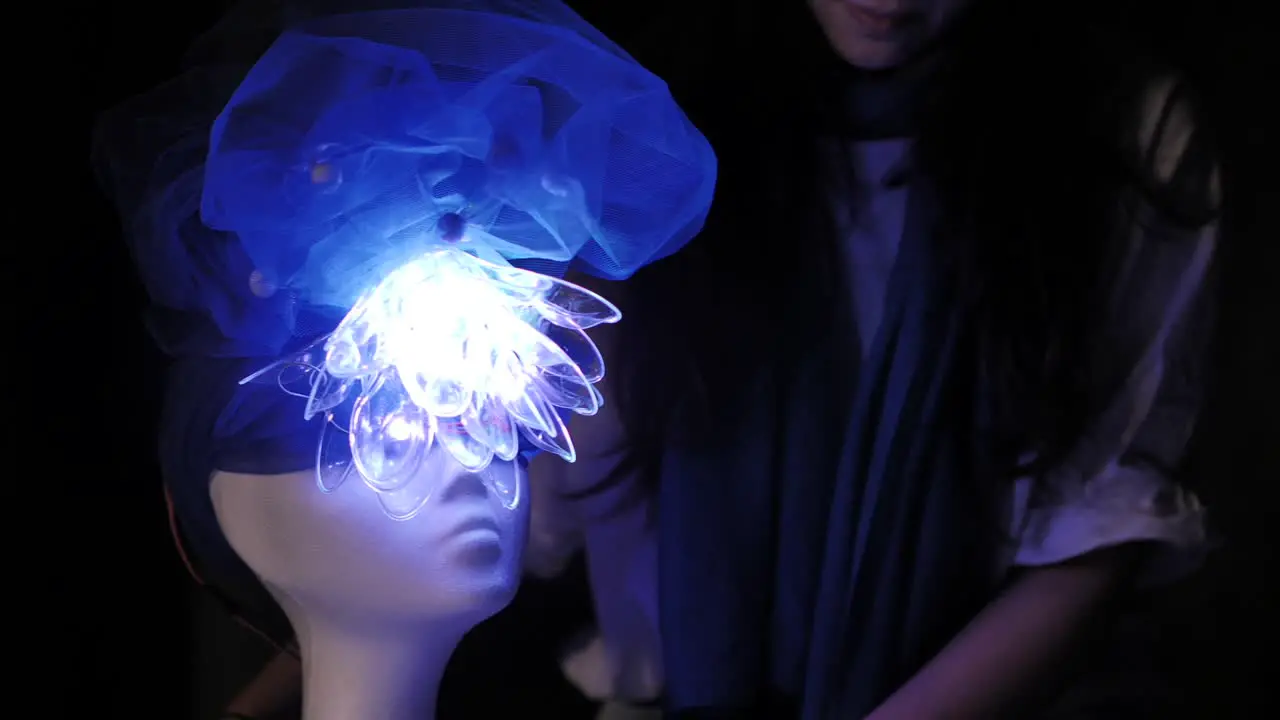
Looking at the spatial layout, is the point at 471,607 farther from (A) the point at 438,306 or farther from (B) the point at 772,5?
(B) the point at 772,5

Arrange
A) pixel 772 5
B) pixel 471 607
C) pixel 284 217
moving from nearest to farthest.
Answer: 1. pixel 284 217
2. pixel 471 607
3. pixel 772 5

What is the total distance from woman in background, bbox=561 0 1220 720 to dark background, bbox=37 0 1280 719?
33 millimetres

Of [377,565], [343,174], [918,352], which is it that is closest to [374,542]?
[377,565]

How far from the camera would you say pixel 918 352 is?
775mm

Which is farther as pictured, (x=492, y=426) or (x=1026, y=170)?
(x=1026, y=170)

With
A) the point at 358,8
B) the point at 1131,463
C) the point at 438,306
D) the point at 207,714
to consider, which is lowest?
the point at 207,714

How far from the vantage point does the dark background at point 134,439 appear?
30.3 inches

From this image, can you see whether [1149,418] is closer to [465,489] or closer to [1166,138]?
[1166,138]

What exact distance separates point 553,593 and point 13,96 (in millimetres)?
549

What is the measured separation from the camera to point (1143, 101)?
2.52 ft

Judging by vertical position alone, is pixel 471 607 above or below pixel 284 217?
below

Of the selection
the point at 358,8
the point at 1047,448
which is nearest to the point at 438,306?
the point at 358,8

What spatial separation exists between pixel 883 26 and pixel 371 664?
548 mm

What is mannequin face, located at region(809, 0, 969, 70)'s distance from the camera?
2.45ft
